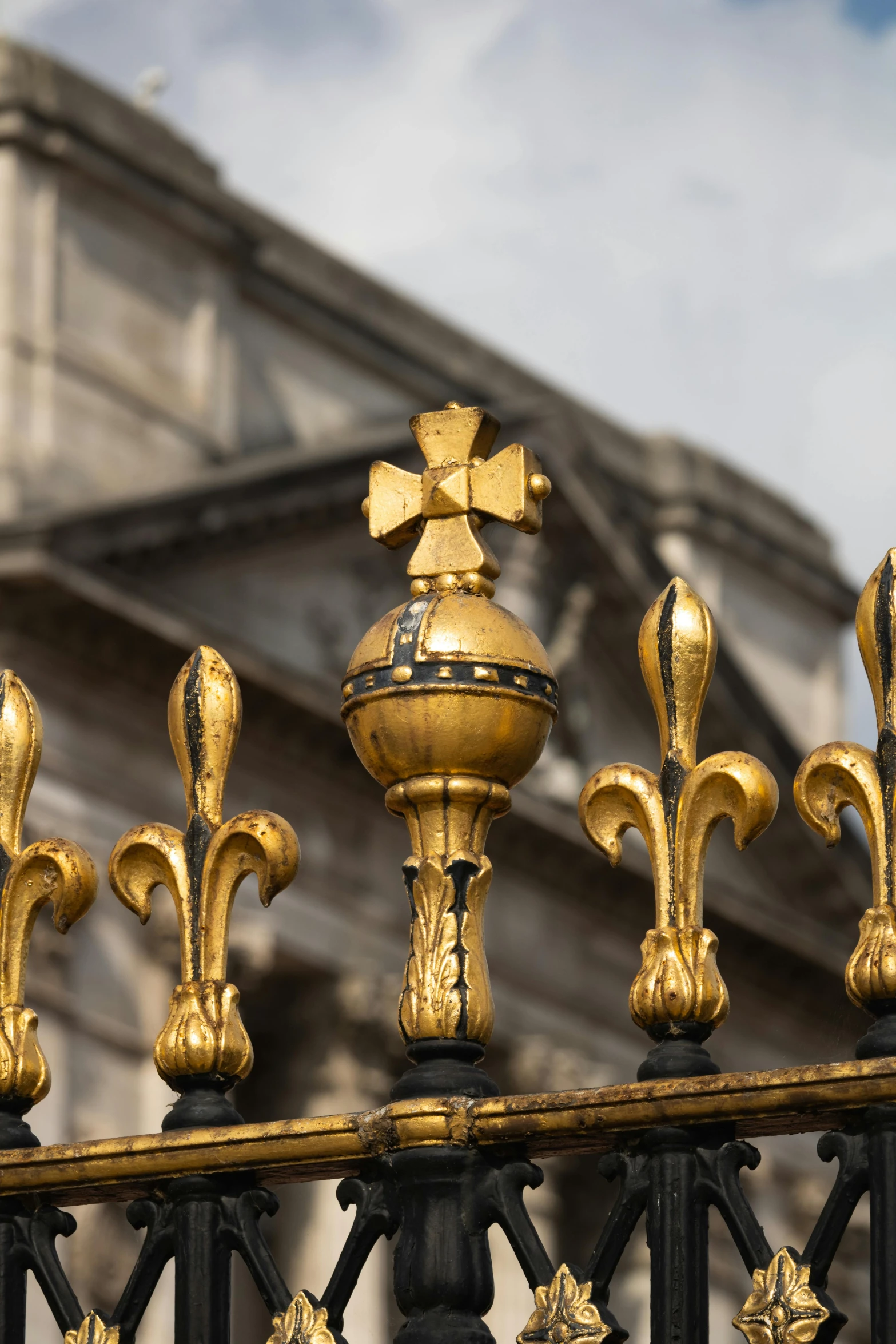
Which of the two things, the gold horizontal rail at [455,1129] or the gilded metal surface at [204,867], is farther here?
the gilded metal surface at [204,867]

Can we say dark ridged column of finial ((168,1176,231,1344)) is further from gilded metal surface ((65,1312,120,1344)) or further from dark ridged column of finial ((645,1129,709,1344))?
dark ridged column of finial ((645,1129,709,1344))

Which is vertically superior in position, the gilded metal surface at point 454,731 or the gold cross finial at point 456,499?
the gold cross finial at point 456,499

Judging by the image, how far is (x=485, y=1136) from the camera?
14.5ft

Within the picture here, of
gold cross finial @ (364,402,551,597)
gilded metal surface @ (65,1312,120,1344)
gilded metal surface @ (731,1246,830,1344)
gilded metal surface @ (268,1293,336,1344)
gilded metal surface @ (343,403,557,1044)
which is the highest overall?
gold cross finial @ (364,402,551,597)

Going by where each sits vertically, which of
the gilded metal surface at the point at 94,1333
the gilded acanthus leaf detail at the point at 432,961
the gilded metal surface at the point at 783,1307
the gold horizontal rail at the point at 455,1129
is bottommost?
the gilded metal surface at the point at 783,1307

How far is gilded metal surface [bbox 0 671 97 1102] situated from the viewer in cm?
483

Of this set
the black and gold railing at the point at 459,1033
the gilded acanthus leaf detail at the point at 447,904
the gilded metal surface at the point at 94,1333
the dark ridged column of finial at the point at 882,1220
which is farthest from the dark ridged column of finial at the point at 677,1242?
the gilded metal surface at the point at 94,1333

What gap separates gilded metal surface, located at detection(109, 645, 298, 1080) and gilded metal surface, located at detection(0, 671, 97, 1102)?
77 millimetres

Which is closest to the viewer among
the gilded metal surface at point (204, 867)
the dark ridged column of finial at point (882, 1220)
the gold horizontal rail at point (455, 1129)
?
the dark ridged column of finial at point (882, 1220)

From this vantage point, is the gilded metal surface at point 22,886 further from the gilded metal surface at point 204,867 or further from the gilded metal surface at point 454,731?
the gilded metal surface at point 454,731

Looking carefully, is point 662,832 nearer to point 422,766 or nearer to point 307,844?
point 422,766

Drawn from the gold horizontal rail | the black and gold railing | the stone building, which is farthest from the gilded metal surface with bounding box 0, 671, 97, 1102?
the stone building

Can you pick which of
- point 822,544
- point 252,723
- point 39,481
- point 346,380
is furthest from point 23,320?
point 822,544

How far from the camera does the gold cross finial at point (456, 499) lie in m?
4.72
